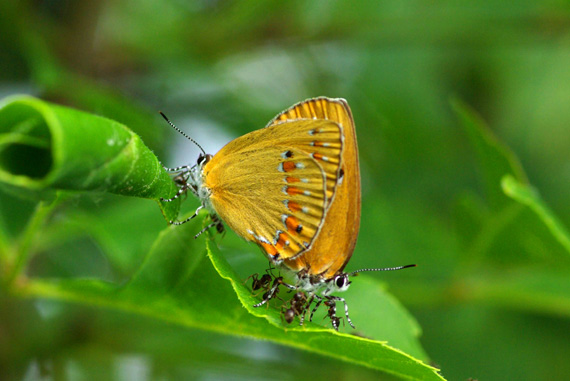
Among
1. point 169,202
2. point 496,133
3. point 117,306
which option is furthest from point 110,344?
point 496,133

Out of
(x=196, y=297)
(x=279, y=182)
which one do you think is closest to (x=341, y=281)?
(x=279, y=182)

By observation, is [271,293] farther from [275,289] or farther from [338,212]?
[338,212]

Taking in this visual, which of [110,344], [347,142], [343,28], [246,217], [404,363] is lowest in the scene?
[110,344]

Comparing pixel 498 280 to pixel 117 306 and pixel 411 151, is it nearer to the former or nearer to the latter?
pixel 411 151

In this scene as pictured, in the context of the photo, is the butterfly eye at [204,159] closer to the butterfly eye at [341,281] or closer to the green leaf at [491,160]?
the butterfly eye at [341,281]

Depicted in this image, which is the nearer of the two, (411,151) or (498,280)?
(498,280)

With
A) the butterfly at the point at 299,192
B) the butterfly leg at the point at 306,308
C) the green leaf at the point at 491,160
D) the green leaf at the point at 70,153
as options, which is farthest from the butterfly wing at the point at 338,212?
the green leaf at the point at 70,153

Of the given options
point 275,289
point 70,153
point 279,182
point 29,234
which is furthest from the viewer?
point 279,182
